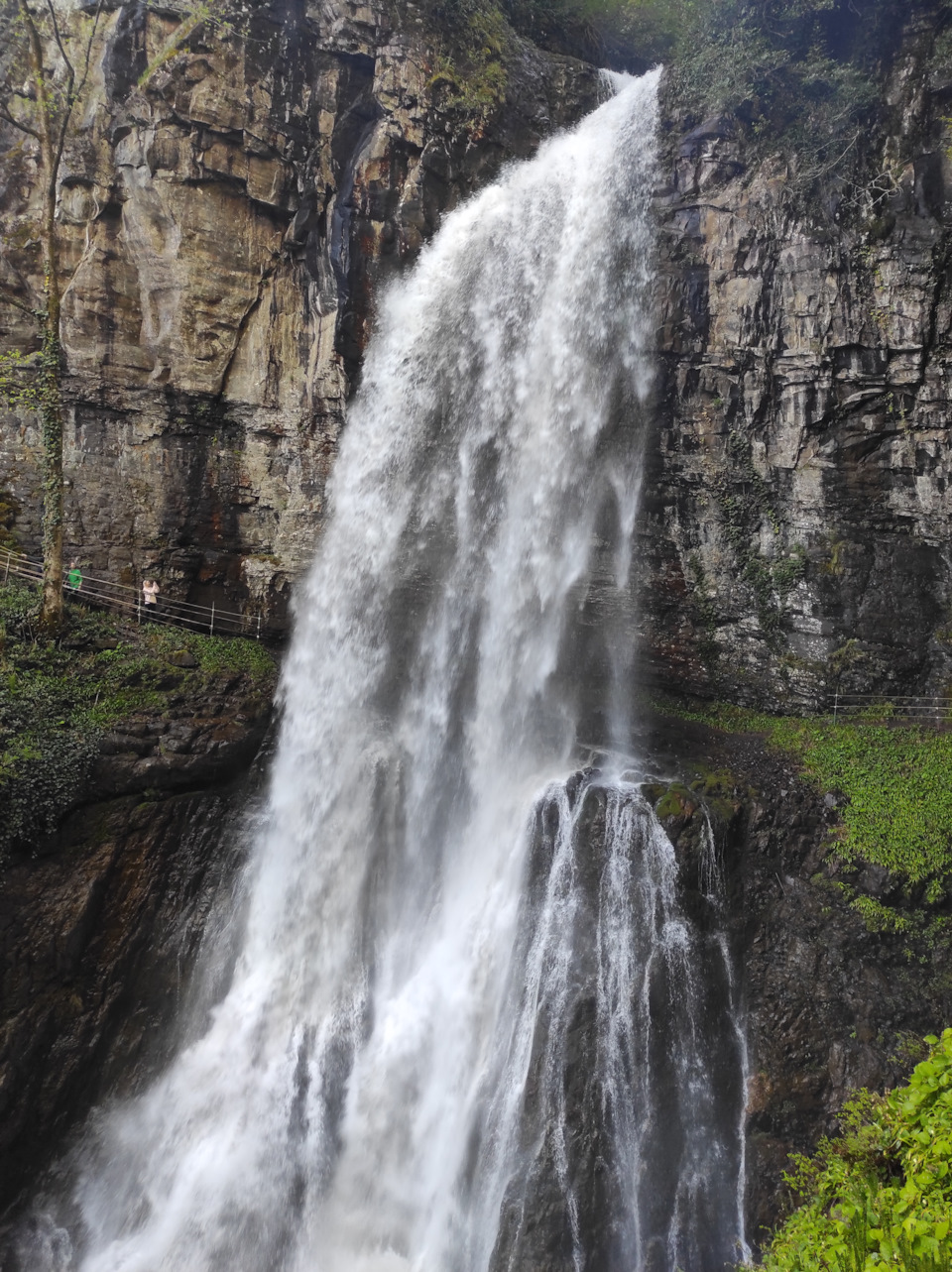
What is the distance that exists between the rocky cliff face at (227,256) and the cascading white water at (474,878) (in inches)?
39.8

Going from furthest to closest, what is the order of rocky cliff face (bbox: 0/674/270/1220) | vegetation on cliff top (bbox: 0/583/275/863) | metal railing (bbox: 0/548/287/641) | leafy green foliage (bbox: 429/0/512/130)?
leafy green foliage (bbox: 429/0/512/130) < metal railing (bbox: 0/548/287/641) < vegetation on cliff top (bbox: 0/583/275/863) < rocky cliff face (bbox: 0/674/270/1220)

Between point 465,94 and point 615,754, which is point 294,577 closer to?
point 615,754

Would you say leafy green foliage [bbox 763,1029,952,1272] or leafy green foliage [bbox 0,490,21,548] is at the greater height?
leafy green foliage [bbox 0,490,21,548]

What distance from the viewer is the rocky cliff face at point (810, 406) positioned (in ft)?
39.3

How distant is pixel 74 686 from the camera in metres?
11.2

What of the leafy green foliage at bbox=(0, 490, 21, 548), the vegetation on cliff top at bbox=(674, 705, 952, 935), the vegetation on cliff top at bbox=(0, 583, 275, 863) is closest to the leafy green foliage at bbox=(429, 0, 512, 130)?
the leafy green foliage at bbox=(0, 490, 21, 548)

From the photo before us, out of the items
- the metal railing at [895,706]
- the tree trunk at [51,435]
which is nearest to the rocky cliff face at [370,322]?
the metal railing at [895,706]

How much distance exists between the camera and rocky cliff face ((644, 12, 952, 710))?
12.0 meters

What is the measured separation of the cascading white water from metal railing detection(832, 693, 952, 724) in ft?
13.0

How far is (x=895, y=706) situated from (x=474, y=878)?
326 inches

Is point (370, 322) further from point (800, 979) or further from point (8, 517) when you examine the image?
point (800, 979)

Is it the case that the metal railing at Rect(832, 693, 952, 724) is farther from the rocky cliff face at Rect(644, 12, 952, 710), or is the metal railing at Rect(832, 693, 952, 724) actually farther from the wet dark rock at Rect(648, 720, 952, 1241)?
the wet dark rock at Rect(648, 720, 952, 1241)

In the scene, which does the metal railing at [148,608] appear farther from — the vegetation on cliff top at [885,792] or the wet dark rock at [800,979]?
the vegetation on cliff top at [885,792]

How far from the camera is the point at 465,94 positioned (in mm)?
14555
